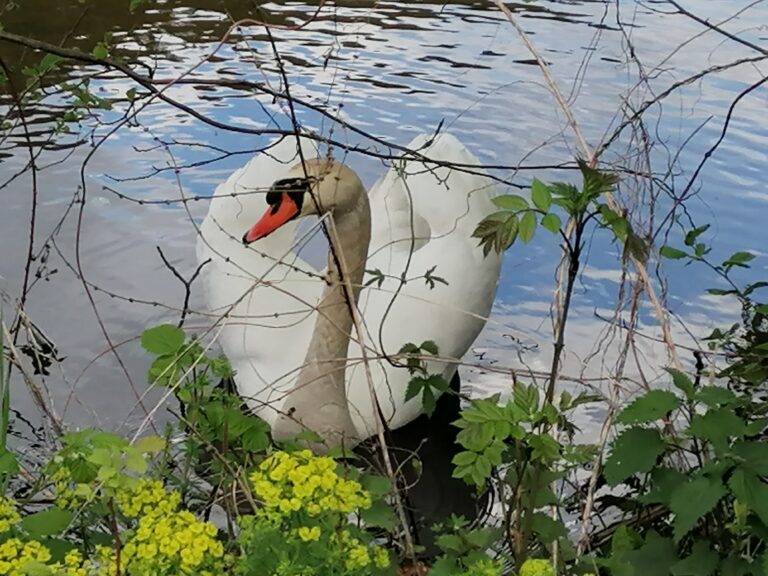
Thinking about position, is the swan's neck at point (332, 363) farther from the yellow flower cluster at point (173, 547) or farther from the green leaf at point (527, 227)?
the yellow flower cluster at point (173, 547)

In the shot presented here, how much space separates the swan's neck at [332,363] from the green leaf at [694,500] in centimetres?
145

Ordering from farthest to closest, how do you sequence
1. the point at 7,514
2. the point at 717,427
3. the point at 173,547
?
the point at 717,427 → the point at 7,514 → the point at 173,547

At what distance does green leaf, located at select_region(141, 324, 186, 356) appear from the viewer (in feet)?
6.88

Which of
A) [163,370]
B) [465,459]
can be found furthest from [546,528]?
[163,370]

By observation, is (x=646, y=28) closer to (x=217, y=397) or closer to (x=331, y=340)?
(x=331, y=340)

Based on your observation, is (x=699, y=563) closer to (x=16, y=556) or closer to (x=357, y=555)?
(x=357, y=555)

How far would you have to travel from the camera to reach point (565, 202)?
188 centimetres

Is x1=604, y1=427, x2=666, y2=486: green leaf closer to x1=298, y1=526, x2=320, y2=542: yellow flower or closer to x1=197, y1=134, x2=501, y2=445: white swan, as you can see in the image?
x1=298, y1=526, x2=320, y2=542: yellow flower

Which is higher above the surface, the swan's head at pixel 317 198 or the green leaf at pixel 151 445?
the green leaf at pixel 151 445

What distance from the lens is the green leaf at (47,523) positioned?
5.52 feet

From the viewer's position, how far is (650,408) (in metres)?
2.02

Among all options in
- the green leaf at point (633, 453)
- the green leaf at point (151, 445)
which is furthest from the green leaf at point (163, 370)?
the green leaf at point (633, 453)

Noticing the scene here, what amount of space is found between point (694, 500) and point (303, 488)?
2.60ft

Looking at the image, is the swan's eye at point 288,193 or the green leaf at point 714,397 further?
the swan's eye at point 288,193
